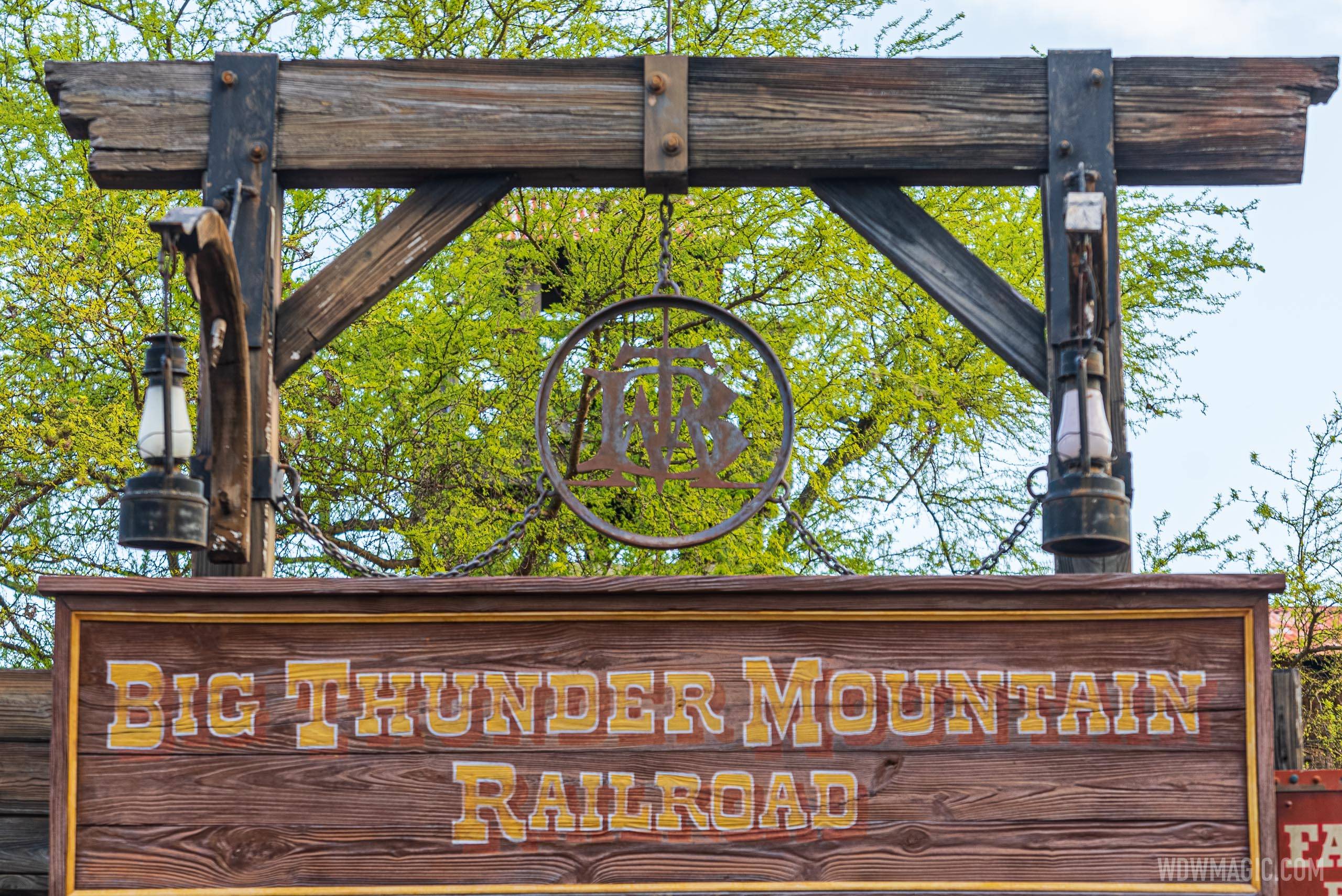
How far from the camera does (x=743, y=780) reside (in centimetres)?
420

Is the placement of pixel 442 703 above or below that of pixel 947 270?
below

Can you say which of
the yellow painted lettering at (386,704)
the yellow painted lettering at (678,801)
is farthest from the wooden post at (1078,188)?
the yellow painted lettering at (386,704)

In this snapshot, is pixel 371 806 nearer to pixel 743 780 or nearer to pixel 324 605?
pixel 324 605

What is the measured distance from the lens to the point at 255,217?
16.0 feet

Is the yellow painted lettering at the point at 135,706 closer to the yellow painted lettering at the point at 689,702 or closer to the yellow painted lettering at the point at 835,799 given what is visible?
the yellow painted lettering at the point at 689,702

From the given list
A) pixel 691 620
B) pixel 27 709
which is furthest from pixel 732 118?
pixel 27 709

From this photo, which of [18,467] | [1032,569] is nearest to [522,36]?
[18,467]

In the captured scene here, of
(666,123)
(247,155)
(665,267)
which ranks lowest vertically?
(665,267)

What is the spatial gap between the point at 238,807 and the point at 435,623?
2.38ft

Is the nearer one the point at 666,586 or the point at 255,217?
the point at 666,586

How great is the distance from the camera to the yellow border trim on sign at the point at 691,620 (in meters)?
4.13

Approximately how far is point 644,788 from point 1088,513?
1466mm

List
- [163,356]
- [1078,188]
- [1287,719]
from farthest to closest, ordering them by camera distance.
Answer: [1078,188], [1287,719], [163,356]

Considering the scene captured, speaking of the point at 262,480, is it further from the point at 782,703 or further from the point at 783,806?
the point at 783,806
